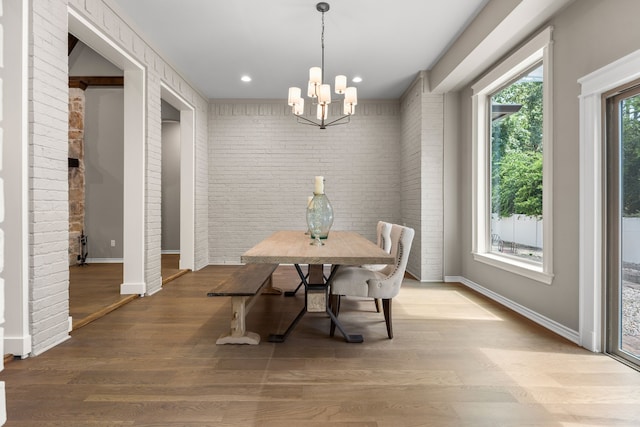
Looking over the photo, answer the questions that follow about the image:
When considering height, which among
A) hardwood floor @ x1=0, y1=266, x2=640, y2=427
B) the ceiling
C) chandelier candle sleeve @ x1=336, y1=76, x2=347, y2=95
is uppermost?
the ceiling

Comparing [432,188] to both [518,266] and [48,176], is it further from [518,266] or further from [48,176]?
[48,176]

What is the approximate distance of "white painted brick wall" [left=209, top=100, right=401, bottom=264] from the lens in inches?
239

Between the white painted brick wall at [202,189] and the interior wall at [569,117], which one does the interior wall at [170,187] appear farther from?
the interior wall at [569,117]

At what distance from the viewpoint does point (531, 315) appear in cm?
320

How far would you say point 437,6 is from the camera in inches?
128

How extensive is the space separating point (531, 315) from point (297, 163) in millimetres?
3970

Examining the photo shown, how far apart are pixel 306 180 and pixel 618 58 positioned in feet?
14.2

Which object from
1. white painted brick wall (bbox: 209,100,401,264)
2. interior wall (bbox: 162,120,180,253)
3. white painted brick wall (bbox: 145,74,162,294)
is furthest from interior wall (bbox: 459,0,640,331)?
interior wall (bbox: 162,120,180,253)

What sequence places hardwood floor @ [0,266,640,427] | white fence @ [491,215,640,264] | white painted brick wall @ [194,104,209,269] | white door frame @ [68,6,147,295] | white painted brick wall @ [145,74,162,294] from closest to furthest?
hardwood floor @ [0,266,640,427]
white fence @ [491,215,640,264]
white door frame @ [68,6,147,295]
white painted brick wall @ [145,74,162,294]
white painted brick wall @ [194,104,209,269]

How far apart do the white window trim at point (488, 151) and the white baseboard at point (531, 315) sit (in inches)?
11.6

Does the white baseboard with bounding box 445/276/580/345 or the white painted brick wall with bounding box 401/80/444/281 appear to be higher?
the white painted brick wall with bounding box 401/80/444/281

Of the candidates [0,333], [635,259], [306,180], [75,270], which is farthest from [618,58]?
[75,270]

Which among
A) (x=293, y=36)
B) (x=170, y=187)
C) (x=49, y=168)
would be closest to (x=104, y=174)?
(x=170, y=187)

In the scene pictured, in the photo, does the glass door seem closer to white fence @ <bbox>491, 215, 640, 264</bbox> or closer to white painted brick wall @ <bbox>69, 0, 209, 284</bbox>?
white fence @ <bbox>491, 215, 640, 264</bbox>
